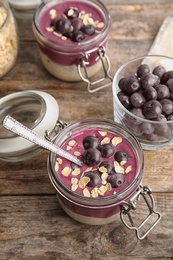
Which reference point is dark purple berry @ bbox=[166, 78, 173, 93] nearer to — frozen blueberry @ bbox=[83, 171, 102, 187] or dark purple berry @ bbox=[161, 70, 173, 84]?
dark purple berry @ bbox=[161, 70, 173, 84]

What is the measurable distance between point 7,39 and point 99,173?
577 mm

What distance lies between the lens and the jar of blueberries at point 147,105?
126cm

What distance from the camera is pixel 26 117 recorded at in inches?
54.2

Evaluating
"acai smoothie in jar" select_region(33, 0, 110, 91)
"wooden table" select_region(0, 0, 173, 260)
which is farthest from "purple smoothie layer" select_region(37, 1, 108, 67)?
"wooden table" select_region(0, 0, 173, 260)

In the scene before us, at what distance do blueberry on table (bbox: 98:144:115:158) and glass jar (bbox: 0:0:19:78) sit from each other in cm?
50

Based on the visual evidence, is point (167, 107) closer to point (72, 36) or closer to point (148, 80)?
point (148, 80)

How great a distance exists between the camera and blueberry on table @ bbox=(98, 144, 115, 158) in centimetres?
116

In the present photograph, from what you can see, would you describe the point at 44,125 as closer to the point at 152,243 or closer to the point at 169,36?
the point at 152,243

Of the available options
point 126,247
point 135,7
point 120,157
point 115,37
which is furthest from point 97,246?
point 135,7

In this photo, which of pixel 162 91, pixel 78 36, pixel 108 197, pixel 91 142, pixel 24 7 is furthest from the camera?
pixel 24 7

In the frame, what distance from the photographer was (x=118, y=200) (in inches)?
43.1

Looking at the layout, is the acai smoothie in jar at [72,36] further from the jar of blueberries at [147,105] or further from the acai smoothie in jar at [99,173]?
the acai smoothie in jar at [99,173]

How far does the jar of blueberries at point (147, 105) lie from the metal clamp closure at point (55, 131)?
17 cm

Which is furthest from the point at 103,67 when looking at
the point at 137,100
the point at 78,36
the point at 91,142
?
the point at 91,142
